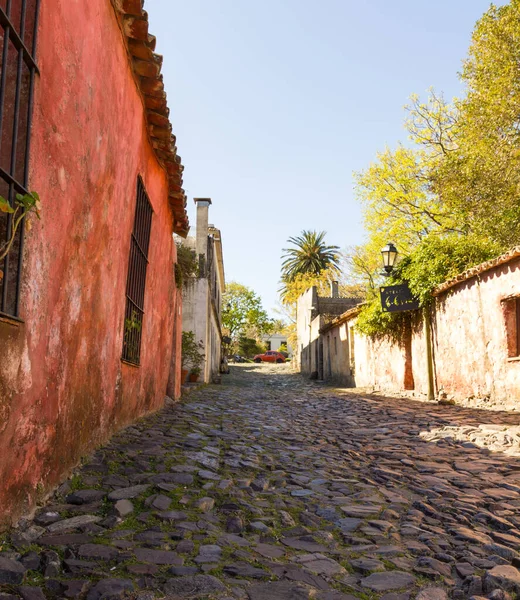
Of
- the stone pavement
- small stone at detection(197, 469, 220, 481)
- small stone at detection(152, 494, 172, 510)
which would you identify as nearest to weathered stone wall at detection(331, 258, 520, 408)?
the stone pavement

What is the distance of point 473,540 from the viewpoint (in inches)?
127

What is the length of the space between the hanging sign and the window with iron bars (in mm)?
11216

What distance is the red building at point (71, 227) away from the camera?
2768 mm

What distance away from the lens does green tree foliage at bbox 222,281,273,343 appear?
160 feet

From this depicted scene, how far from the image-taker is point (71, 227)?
3.61 m

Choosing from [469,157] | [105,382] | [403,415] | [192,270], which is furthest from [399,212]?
[105,382]

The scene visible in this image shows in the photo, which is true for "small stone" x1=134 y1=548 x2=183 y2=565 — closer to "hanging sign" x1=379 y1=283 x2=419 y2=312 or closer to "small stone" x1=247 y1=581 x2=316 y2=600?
"small stone" x1=247 y1=581 x2=316 y2=600

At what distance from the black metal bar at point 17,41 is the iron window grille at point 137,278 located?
3168 mm

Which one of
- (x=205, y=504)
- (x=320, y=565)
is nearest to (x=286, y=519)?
(x=205, y=504)

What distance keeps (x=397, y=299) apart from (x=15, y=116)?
11.6 m

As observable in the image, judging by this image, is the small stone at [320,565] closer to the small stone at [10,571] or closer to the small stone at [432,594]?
the small stone at [432,594]

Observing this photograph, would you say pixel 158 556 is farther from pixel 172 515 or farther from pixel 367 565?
pixel 367 565

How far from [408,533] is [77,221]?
3.03 metres

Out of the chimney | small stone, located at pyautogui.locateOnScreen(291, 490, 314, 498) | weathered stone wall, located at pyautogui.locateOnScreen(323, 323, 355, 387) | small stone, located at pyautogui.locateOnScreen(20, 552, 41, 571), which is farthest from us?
weathered stone wall, located at pyautogui.locateOnScreen(323, 323, 355, 387)
